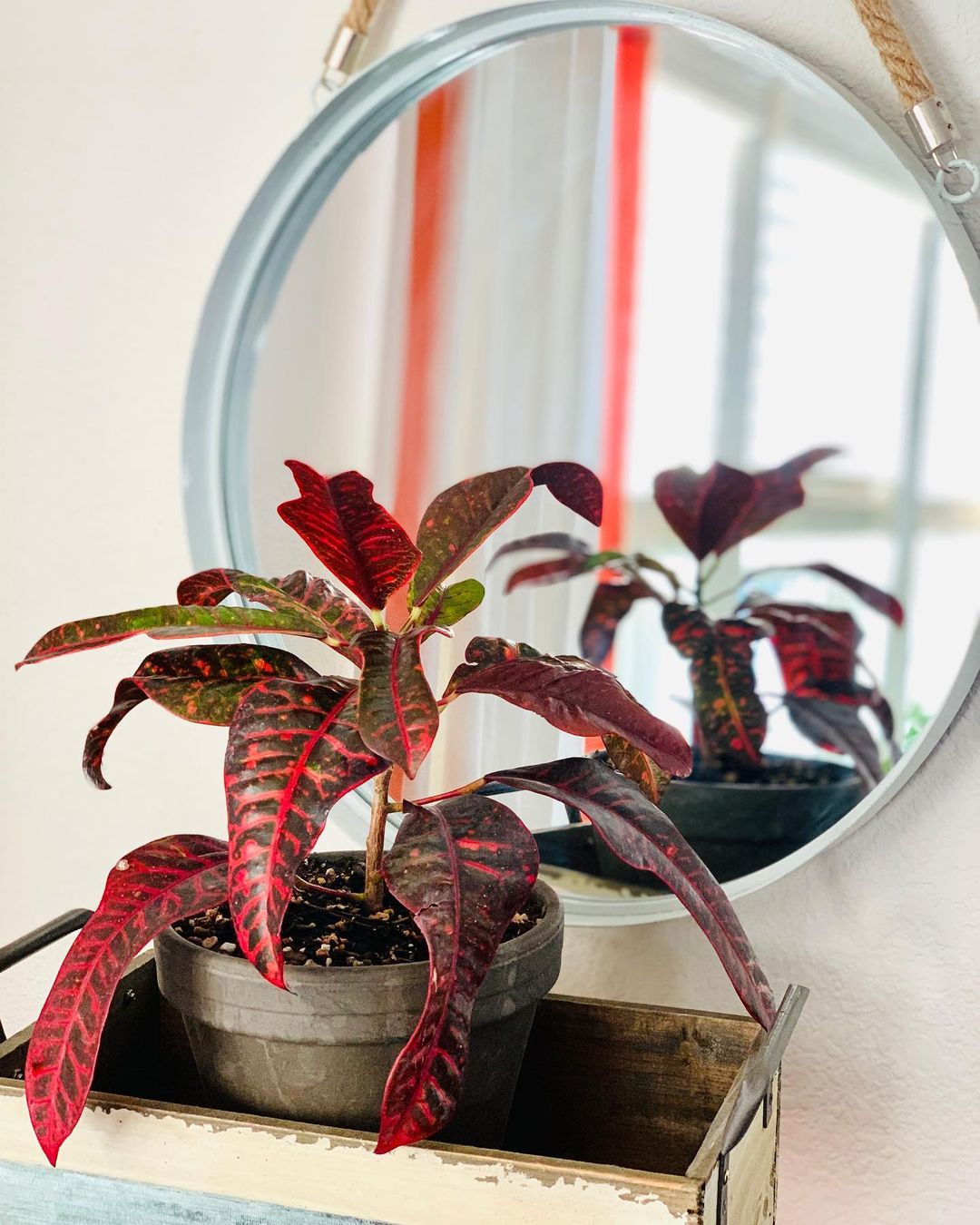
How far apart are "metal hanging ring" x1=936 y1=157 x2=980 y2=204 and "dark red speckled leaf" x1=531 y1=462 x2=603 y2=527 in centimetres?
34

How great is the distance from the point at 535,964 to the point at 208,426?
65cm

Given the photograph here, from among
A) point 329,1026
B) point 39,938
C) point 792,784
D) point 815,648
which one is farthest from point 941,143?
point 39,938

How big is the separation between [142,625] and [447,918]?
0.74 ft

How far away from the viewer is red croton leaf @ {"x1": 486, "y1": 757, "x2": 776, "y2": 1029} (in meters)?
0.59

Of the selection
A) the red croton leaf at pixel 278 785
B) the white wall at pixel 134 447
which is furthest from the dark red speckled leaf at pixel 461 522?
the white wall at pixel 134 447

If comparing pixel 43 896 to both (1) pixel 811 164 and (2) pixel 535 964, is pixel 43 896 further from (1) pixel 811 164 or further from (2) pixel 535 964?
(1) pixel 811 164

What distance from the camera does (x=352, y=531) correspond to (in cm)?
63

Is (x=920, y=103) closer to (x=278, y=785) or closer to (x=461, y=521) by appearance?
(x=461, y=521)

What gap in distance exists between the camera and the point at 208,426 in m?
1.11

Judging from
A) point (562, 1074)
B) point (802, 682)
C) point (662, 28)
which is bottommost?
point (562, 1074)

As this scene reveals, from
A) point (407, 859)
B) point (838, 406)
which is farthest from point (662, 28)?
point (407, 859)

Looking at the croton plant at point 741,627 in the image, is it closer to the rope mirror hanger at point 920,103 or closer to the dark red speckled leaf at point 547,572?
the dark red speckled leaf at point 547,572

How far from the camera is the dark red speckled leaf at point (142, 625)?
0.63 meters

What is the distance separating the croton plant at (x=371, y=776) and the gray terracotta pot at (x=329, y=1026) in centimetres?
5
